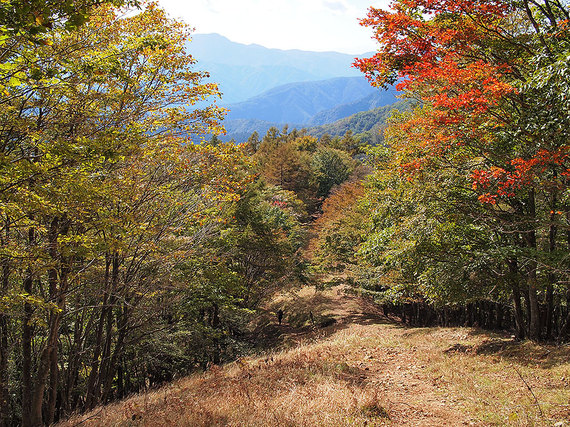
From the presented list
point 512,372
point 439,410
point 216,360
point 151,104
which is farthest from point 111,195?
point 216,360

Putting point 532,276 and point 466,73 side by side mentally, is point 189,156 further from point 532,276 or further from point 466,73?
point 532,276

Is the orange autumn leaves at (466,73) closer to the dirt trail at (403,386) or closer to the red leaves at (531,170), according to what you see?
the red leaves at (531,170)

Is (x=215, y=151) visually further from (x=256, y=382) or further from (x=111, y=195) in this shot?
(x=256, y=382)

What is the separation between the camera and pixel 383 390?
24.8ft

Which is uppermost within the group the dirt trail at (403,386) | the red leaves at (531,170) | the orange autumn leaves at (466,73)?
the orange autumn leaves at (466,73)

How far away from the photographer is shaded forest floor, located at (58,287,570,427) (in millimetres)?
5980

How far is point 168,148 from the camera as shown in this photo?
9414mm

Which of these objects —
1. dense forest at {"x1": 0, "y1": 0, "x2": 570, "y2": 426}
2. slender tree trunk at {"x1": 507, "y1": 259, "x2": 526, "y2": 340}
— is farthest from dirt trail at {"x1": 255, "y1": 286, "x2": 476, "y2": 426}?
slender tree trunk at {"x1": 507, "y1": 259, "x2": 526, "y2": 340}

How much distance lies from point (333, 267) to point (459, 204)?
16.5 m

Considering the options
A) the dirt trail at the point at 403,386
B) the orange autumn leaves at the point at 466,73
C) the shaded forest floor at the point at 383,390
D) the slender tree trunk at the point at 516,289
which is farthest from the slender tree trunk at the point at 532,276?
the dirt trail at the point at 403,386

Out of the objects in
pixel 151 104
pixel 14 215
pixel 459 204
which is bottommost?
pixel 459 204

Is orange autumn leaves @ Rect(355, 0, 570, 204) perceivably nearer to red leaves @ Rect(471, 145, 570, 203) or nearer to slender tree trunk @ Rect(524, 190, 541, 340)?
red leaves @ Rect(471, 145, 570, 203)

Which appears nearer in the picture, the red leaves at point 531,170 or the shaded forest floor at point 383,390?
the shaded forest floor at point 383,390

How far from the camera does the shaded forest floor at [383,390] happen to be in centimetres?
598
